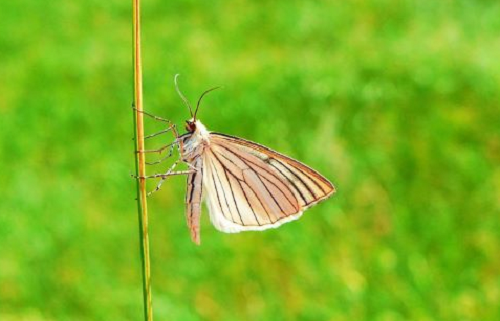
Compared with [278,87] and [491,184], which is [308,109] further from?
[491,184]

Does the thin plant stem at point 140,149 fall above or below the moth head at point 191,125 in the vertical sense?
below

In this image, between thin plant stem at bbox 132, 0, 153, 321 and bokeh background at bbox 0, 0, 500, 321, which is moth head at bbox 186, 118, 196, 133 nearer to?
thin plant stem at bbox 132, 0, 153, 321

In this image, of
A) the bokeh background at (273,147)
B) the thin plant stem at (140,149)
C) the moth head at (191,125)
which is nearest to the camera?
the thin plant stem at (140,149)

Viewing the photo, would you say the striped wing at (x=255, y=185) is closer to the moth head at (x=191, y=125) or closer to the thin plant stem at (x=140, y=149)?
the moth head at (x=191, y=125)

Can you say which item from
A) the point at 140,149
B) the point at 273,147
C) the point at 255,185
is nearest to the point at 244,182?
the point at 255,185

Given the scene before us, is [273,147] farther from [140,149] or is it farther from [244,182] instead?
[140,149]

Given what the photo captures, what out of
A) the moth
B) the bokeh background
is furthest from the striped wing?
the bokeh background

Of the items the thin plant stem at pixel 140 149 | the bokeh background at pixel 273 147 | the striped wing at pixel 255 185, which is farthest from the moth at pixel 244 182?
the bokeh background at pixel 273 147
